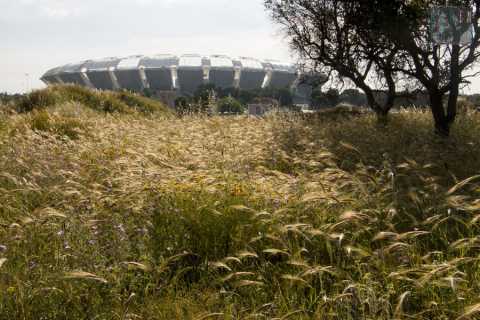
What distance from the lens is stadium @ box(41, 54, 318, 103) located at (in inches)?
4001

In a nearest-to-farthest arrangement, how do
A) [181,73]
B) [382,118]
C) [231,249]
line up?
[231,249]
[382,118]
[181,73]

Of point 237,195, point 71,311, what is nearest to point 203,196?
point 237,195

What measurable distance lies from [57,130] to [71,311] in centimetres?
760

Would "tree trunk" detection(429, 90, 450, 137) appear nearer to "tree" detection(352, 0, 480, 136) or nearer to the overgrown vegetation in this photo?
"tree" detection(352, 0, 480, 136)

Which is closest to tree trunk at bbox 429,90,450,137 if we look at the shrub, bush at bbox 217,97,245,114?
the shrub

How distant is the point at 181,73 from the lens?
10231cm

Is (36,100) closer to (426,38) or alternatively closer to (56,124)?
(56,124)

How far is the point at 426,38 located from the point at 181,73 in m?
94.0

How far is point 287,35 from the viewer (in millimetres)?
13805

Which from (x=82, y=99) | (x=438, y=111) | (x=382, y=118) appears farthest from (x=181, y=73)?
(x=438, y=111)

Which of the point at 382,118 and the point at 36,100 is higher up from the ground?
the point at 382,118

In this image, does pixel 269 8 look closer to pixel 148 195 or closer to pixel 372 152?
pixel 372 152

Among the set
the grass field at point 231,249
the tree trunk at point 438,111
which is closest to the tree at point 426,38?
the tree trunk at point 438,111

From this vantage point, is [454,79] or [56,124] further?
[56,124]
